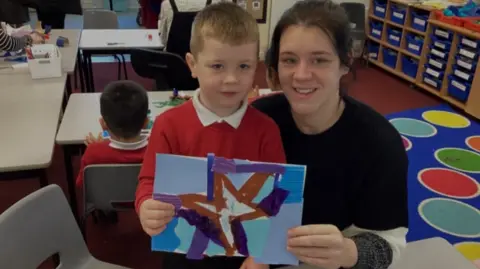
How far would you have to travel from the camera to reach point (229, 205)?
3.25 ft

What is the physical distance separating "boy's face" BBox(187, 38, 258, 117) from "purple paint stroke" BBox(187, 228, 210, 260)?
303 mm

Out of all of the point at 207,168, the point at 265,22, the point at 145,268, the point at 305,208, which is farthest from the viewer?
the point at 265,22

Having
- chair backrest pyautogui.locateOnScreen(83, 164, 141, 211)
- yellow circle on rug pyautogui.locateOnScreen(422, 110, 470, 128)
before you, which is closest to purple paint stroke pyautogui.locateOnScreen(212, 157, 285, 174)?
chair backrest pyautogui.locateOnScreen(83, 164, 141, 211)

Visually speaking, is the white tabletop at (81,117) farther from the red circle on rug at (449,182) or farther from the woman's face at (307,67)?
the red circle on rug at (449,182)

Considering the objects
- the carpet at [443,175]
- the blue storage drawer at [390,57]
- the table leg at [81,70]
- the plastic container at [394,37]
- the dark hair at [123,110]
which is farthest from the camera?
the blue storage drawer at [390,57]

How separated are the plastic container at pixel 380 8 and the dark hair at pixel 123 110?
4.54 m

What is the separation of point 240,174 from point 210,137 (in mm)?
199

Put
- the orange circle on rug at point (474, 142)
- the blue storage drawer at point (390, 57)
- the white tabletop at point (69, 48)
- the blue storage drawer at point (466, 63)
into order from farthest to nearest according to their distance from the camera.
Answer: the blue storage drawer at point (390, 57)
the blue storage drawer at point (466, 63)
the orange circle on rug at point (474, 142)
the white tabletop at point (69, 48)

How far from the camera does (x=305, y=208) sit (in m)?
1.23

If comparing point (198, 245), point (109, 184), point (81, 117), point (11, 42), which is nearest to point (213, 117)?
point (198, 245)

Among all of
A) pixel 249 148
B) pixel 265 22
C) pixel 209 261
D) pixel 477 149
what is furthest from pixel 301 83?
pixel 265 22

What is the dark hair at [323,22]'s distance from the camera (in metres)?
1.07

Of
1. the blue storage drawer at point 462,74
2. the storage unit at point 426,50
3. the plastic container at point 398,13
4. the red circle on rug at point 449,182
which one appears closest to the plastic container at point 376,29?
the storage unit at point 426,50

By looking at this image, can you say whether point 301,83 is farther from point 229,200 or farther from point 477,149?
point 477,149
